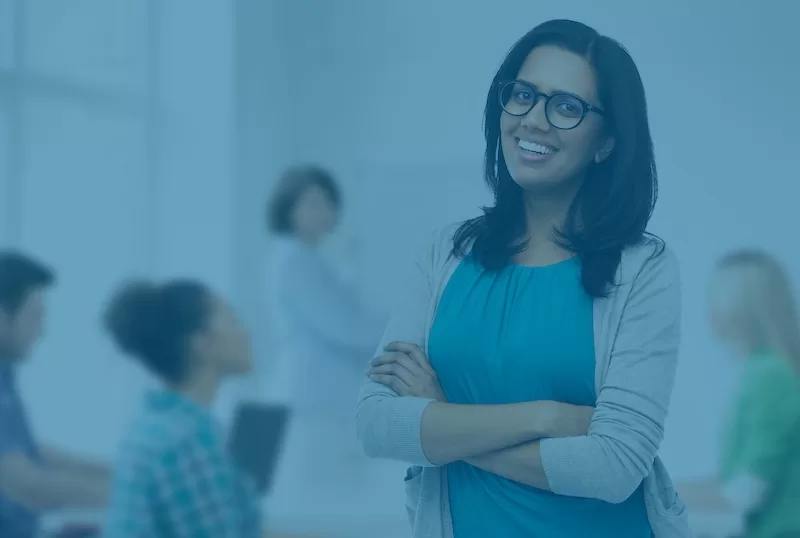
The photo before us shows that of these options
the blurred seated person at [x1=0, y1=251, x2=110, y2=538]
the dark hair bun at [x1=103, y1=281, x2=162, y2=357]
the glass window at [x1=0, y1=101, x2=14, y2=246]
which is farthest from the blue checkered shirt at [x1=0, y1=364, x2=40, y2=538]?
the glass window at [x1=0, y1=101, x2=14, y2=246]

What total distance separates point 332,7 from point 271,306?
946 millimetres

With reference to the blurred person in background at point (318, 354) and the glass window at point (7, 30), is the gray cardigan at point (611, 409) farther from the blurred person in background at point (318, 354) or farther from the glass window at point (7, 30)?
the glass window at point (7, 30)

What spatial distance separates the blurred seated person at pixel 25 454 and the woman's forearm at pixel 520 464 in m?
1.37

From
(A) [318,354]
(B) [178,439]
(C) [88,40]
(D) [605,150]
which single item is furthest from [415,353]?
(C) [88,40]

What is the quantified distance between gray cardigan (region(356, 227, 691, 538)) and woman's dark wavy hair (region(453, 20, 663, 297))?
0.03 meters

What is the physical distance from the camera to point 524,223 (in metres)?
1.35

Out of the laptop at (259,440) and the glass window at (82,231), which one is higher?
the glass window at (82,231)

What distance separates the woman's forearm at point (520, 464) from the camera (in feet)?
3.85

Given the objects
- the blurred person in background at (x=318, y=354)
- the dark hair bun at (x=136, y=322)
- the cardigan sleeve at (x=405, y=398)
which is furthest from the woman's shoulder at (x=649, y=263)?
the blurred person in background at (x=318, y=354)

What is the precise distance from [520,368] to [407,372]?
0.16 metres

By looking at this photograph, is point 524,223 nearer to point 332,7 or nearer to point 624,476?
point 624,476

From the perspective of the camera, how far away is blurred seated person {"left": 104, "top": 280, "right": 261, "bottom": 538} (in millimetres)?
1722

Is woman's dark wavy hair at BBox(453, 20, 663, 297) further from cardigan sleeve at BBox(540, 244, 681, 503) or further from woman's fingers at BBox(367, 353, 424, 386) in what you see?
woman's fingers at BBox(367, 353, 424, 386)

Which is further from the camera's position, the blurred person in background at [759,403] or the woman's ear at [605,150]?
the blurred person in background at [759,403]
